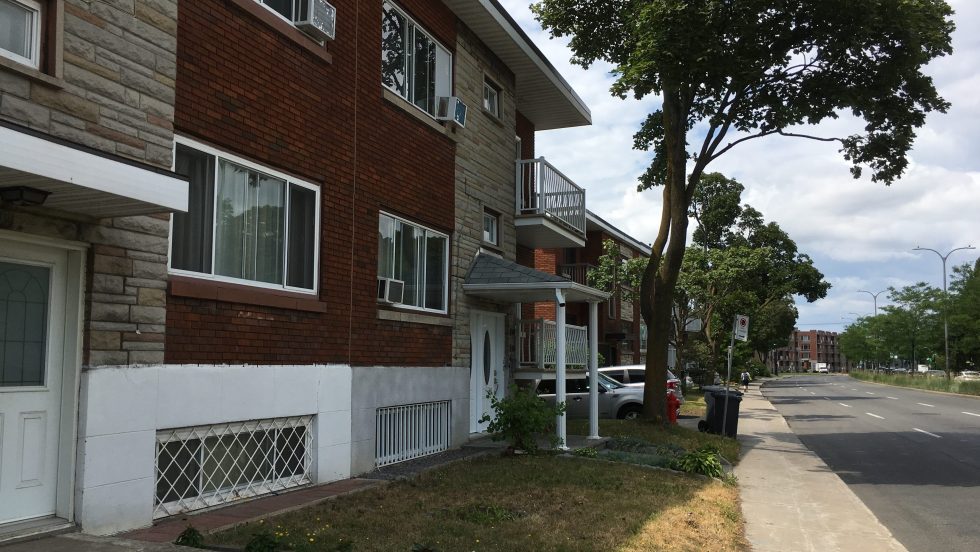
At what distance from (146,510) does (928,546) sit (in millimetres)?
7268

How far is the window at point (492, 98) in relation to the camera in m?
Result: 15.3

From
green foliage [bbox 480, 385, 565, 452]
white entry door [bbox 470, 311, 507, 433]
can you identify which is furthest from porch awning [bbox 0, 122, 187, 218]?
white entry door [bbox 470, 311, 507, 433]

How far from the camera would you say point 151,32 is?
691 centimetres

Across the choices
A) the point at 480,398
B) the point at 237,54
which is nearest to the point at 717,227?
the point at 480,398

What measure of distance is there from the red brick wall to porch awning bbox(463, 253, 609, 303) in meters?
1.05

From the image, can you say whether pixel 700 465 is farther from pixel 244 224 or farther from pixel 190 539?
pixel 190 539

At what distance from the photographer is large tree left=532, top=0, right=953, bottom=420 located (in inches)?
546

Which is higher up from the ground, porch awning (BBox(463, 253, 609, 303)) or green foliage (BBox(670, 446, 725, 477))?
porch awning (BBox(463, 253, 609, 303))

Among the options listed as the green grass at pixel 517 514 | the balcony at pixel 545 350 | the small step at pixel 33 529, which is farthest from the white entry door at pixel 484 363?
the small step at pixel 33 529

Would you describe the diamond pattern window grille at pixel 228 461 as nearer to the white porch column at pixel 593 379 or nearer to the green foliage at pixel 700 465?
the green foliage at pixel 700 465

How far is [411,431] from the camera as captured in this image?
11570 millimetres

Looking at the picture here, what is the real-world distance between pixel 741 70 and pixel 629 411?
29.5ft

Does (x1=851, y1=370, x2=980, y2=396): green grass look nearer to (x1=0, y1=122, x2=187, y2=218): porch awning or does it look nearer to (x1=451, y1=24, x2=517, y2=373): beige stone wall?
(x1=451, y1=24, x2=517, y2=373): beige stone wall

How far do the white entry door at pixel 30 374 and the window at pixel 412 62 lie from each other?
6104 mm
